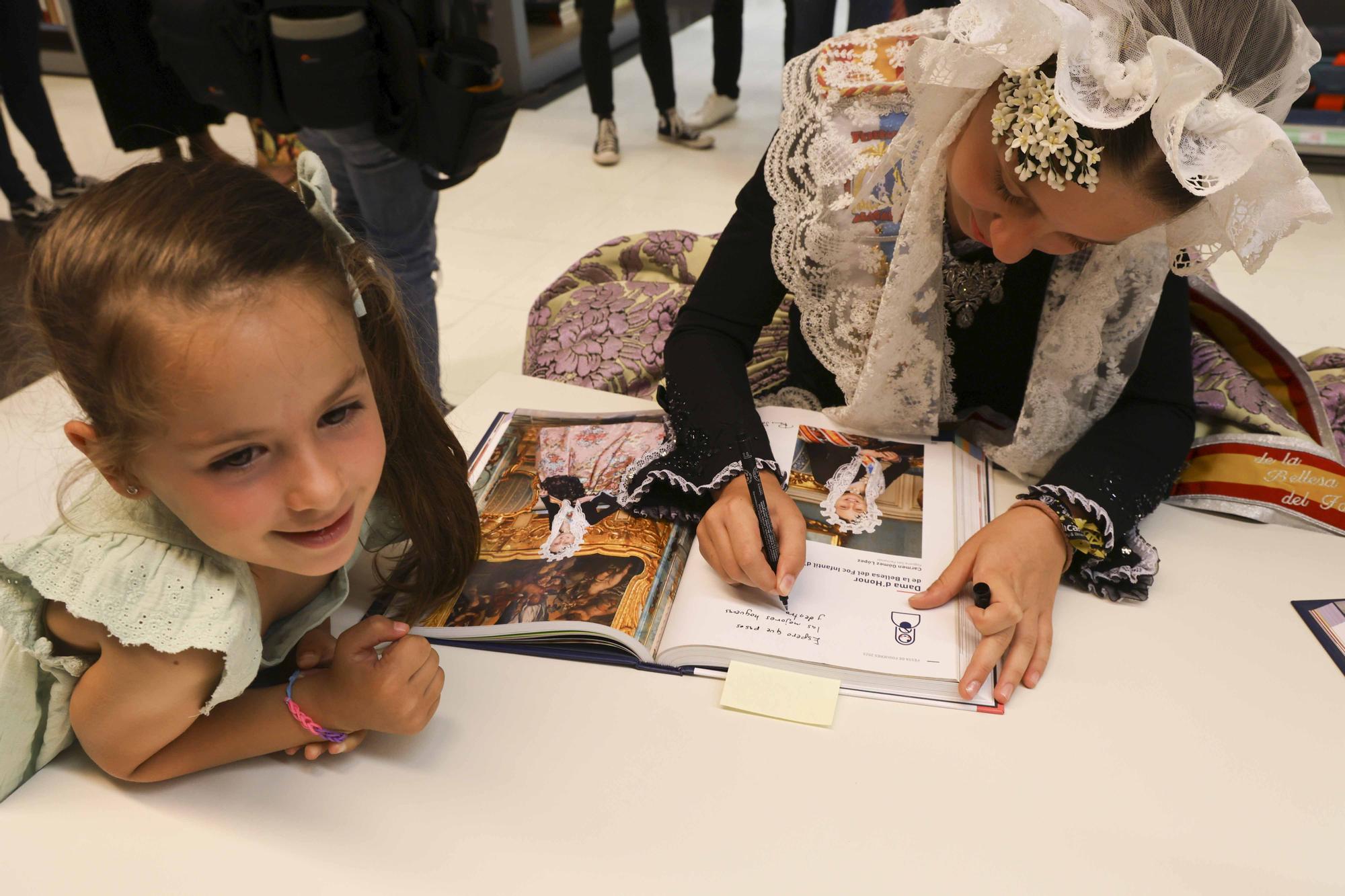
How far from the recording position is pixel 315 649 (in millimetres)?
849

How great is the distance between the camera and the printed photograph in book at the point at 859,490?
0.96 metres

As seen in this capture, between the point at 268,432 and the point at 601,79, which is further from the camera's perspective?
the point at 601,79

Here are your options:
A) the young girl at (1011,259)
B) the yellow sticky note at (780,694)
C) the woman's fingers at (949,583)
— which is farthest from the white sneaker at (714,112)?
the yellow sticky note at (780,694)

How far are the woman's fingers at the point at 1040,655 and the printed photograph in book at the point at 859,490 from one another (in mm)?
129

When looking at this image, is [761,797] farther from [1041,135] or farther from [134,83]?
[134,83]

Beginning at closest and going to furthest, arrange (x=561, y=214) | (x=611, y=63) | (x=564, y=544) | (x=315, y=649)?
(x=315, y=649), (x=564, y=544), (x=561, y=214), (x=611, y=63)

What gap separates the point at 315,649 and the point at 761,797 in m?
0.40

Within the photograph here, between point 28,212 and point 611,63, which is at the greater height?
point 611,63

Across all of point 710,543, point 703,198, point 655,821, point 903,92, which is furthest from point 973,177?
point 703,198

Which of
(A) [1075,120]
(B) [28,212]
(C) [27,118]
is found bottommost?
(B) [28,212]

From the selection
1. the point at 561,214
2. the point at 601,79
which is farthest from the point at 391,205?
the point at 601,79

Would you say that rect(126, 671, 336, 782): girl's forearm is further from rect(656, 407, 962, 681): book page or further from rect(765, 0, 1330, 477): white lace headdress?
rect(765, 0, 1330, 477): white lace headdress

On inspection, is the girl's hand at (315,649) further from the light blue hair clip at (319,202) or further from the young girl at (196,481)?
the light blue hair clip at (319,202)

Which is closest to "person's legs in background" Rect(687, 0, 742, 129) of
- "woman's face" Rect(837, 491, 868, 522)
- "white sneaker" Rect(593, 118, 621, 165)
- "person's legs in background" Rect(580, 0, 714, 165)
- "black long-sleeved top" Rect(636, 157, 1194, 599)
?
"person's legs in background" Rect(580, 0, 714, 165)
